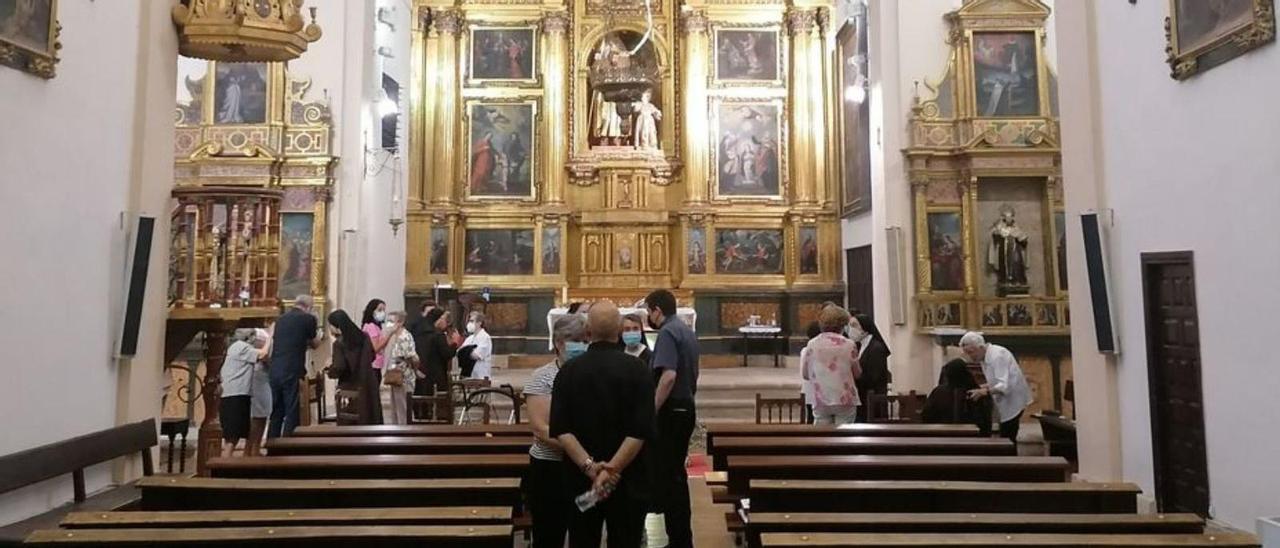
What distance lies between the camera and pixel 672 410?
5227 millimetres

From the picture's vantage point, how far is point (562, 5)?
18078 mm

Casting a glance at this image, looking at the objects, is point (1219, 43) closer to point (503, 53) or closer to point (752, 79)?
point (752, 79)

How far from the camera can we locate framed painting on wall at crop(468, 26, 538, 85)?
18.0 metres

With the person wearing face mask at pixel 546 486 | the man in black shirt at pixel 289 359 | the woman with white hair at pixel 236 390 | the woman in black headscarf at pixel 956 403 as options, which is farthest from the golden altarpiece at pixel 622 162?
the person wearing face mask at pixel 546 486

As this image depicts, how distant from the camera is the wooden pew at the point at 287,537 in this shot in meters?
3.34

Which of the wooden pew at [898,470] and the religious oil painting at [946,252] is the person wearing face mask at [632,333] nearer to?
the wooden pew at [898,470]

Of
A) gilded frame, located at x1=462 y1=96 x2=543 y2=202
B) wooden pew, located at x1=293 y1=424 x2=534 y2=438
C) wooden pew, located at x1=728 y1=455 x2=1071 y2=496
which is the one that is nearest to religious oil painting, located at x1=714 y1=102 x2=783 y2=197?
gilded frame, located at x1=462 y1=96 x2=543 y2=202

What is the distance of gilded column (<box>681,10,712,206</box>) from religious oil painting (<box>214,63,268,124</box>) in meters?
8.25

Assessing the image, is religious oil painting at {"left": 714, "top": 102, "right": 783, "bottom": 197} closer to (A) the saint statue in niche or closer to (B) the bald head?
(A) the saint statue in niche

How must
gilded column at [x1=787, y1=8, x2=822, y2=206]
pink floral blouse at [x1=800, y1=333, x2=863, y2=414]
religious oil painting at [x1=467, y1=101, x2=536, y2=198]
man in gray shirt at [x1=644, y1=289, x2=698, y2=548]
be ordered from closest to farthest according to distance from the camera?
man in gray shirt at [x1=644, y1=289, x2=698, y2=548] < pink floral blouse at [x1=800, y1=333, x2=863, y2=414] < gilded column at [x1=787, y1=8, x2=822, y2=206] < religious oil painting at [x1=467, y1=101, x2=536, y2=198]

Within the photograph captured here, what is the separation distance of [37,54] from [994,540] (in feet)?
18.8

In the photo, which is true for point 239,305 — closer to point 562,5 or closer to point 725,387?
point 725,387

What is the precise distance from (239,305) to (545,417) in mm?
4236

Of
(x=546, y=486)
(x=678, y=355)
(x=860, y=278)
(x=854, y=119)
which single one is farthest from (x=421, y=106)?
(x=546, y=486)
